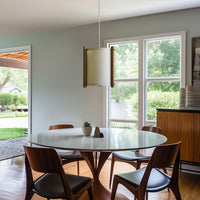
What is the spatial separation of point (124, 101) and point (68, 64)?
138 centimetres

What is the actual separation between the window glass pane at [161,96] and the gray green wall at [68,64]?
0.86 meters

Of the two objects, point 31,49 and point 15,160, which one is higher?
point 31,49

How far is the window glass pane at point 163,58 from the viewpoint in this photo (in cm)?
396

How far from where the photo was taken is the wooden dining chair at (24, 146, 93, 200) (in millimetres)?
1841

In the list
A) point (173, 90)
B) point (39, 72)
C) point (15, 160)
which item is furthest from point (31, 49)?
point (173, 90)

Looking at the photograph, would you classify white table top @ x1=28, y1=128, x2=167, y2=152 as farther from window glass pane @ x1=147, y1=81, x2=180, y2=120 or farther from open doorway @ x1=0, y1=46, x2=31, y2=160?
open doorway @ x1=0, y1=46, x2=31, y2=160

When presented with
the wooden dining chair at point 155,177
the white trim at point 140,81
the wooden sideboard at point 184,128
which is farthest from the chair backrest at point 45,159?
the white trim at point 140,81

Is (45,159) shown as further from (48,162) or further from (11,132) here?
(11,132)

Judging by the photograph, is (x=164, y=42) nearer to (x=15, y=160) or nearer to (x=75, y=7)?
(x=75, y=7)

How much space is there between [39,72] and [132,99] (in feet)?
7.09

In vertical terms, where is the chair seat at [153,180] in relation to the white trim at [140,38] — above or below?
below

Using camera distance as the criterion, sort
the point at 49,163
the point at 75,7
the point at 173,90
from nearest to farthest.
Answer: the point at 49,163
the point at 75,7
the point at 173,90

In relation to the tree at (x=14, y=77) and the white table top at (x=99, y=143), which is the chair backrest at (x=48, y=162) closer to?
the white table top at (x=99, y=143)

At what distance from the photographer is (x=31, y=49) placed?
17.6ft
